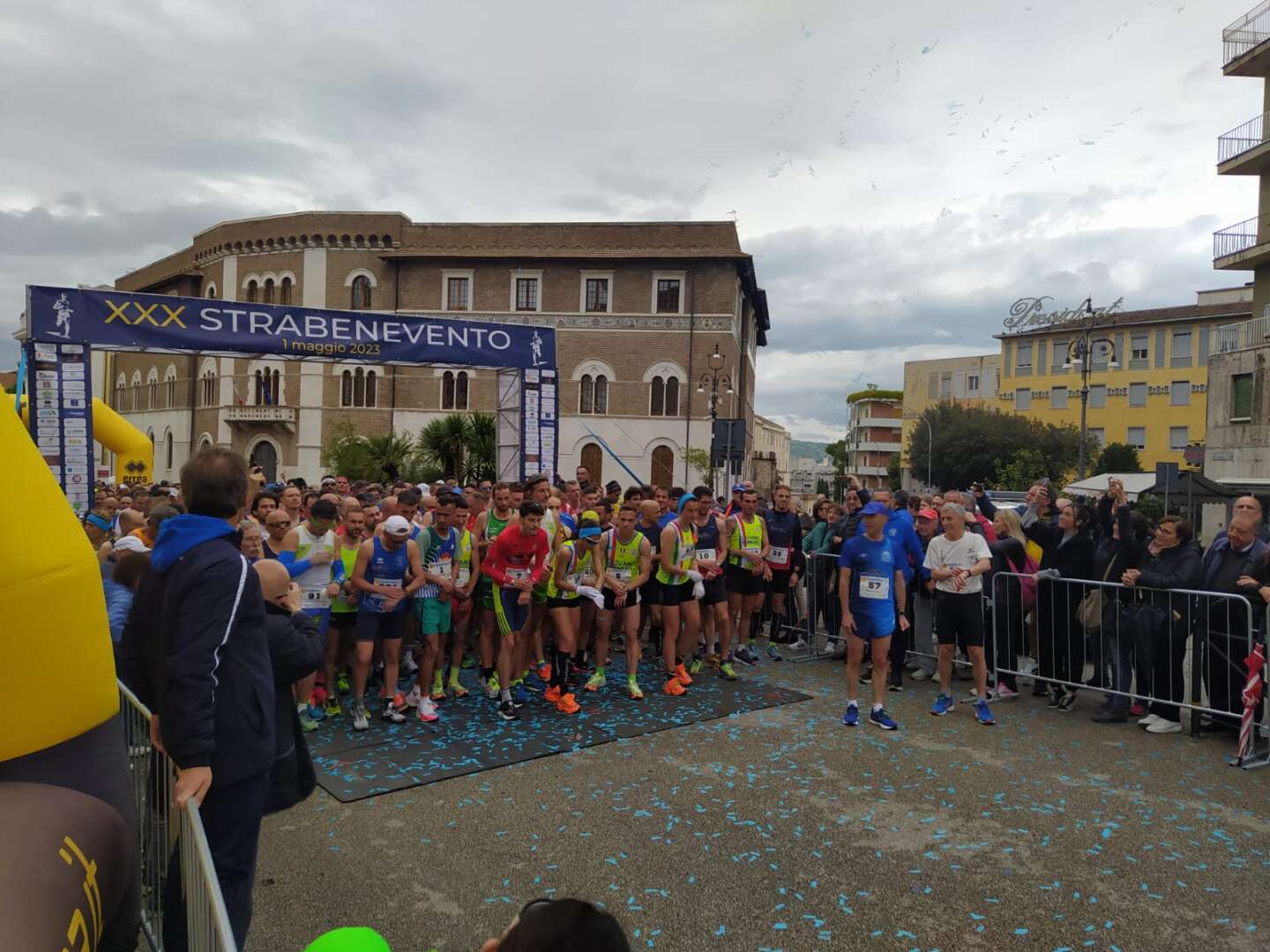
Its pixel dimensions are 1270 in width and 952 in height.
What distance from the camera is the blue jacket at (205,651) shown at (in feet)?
8.77

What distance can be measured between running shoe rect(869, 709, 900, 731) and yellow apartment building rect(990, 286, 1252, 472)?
5833 cm

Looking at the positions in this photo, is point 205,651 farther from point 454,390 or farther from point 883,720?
point 454,390

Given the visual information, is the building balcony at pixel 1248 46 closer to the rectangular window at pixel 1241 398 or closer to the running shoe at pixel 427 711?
the rectangular window at pixel 1241 398

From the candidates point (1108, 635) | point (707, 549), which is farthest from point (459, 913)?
point (1108, 635)

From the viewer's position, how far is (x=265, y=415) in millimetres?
45781

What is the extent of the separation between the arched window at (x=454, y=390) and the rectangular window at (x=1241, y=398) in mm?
33197

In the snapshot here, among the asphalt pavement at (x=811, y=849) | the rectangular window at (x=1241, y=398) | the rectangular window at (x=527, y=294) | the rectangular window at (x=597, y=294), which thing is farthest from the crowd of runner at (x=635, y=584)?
the rectangular window at (x=527, y=294)

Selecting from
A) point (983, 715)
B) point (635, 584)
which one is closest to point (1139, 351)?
point (983, 715)

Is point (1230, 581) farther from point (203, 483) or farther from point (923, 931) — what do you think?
point (203, 483)

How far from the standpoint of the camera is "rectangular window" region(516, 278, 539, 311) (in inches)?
1727

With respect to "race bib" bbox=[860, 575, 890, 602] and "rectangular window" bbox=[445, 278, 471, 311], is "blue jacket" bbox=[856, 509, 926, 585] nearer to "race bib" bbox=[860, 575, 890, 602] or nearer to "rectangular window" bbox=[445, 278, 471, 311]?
"race bib" bbox=[860, 575, 890, 602]

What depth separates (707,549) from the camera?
898 cm

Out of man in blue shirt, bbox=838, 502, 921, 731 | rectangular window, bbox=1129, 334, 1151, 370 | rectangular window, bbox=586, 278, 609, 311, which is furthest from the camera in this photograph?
rectangular window, bbox=1129, 334, 1151, 370

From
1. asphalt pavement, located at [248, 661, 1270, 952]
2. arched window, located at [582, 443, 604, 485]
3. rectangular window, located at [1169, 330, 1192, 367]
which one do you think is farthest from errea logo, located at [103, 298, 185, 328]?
rectangular window, located at [1169, 330, 1192, 367]
